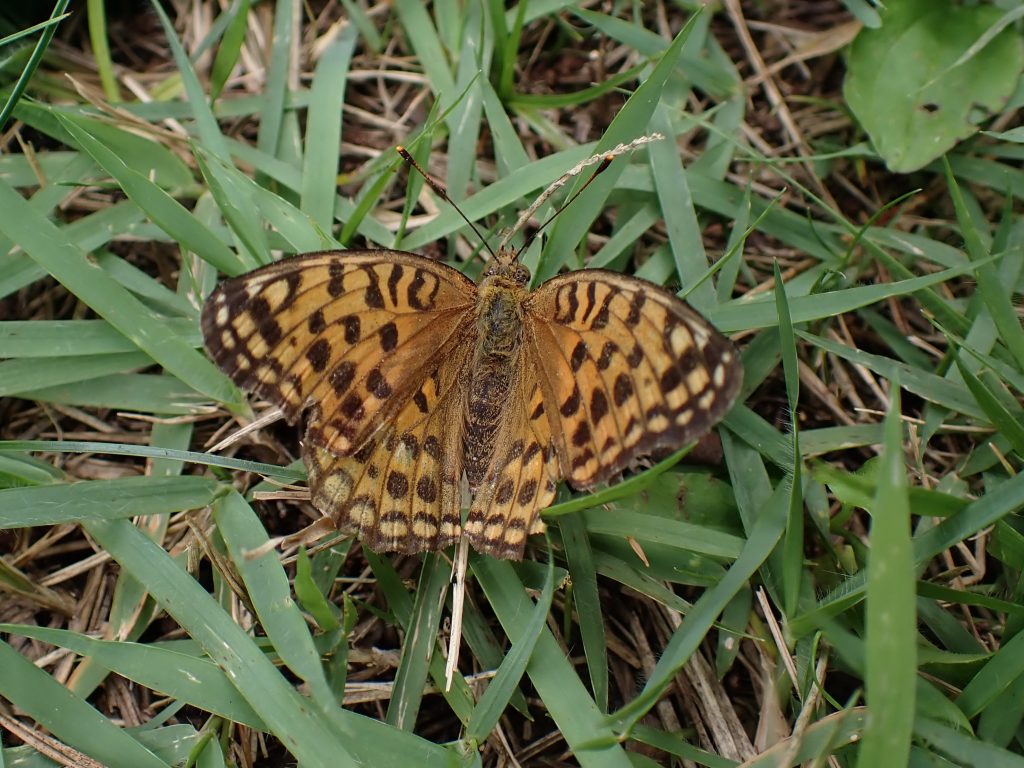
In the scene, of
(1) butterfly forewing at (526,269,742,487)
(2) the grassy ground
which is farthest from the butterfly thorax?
(2) the grassy ground

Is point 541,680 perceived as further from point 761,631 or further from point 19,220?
point 19,220

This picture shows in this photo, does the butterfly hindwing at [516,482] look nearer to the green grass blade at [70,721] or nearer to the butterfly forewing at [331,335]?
the butterfly forewing at [331,335]

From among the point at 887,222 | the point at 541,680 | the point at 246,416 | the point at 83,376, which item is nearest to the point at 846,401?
the point at 887,222

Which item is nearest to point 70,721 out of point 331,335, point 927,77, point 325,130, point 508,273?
point 331,335

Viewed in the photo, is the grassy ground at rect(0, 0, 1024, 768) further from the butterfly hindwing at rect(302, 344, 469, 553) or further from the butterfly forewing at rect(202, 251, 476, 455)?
the butterfly forewing at rect(202, 251, 476, 455)

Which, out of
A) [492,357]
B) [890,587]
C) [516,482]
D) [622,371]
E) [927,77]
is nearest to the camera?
[890,587]

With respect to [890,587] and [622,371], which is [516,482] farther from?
[890,587]
